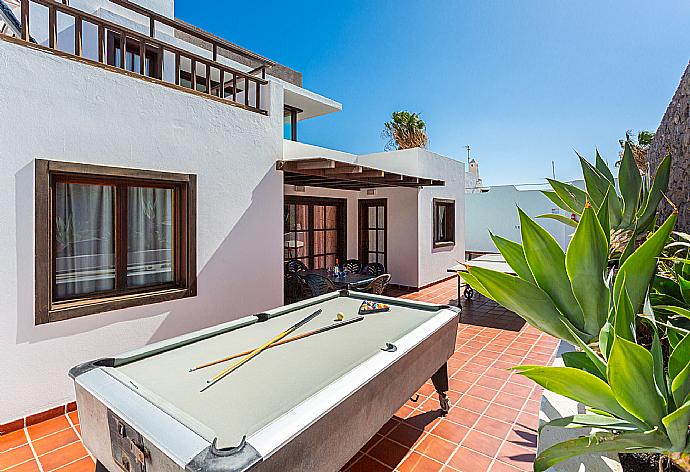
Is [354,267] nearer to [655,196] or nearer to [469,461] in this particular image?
[469,461]

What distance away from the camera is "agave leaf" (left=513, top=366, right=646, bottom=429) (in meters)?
1.17

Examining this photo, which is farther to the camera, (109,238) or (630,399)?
(109,238)

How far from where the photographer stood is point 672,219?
1.20 meters

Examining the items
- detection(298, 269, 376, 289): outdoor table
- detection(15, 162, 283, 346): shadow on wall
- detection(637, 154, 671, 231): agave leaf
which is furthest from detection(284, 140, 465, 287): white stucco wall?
detection(637, 154, 671, 231): agave leaf

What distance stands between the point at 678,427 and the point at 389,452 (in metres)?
2.69

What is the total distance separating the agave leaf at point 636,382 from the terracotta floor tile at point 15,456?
450 centimetres

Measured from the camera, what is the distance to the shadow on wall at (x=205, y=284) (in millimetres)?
3680

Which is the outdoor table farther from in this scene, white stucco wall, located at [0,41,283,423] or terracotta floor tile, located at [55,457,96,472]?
terracotta floor tile, located at [55,457,96,472]

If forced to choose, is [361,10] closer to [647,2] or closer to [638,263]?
[647,2]

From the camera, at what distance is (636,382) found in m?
1.08

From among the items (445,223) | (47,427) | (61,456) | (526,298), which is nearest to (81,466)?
(61,456)

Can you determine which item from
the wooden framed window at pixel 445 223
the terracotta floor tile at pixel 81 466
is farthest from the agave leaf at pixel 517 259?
the wooden framed window at pixel 445 223

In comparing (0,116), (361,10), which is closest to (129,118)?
(0,116)

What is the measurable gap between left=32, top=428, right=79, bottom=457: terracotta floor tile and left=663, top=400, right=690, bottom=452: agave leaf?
4.53 metres
